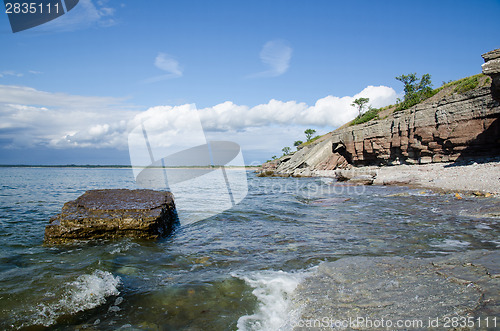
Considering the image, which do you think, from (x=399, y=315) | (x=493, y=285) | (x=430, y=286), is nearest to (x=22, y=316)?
(x=399, y=315)

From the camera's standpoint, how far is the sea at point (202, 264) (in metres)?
3.20

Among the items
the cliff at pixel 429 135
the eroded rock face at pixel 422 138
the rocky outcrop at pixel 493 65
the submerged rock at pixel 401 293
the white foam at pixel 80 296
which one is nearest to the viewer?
the submerged rock at pixel 401 293

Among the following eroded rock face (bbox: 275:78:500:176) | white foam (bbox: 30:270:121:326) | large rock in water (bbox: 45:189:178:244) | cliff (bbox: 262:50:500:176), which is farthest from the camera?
eroded rock face (bbox: 275:78:500:176)

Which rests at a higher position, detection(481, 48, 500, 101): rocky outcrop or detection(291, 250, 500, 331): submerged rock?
detection(481, 48, 500, 101): rocky outcrop

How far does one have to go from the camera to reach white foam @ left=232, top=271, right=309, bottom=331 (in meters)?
3.01

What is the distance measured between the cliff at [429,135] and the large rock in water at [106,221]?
20722mm

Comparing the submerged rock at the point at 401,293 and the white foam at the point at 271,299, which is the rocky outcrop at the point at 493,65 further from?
the white foam at the point at 271,299

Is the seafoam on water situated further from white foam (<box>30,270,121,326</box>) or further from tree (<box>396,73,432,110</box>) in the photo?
tree (<box>396,73,432,110</box>)

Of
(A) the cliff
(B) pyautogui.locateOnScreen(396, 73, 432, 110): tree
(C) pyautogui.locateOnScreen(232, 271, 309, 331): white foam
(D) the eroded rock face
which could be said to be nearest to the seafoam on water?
(C) pyautogui.locateOnScreen(232, 271, 309, 331): white foam

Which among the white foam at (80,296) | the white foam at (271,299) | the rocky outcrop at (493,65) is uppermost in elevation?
the rocky outcrop at (493,65)

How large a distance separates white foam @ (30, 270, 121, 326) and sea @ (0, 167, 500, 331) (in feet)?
0.04

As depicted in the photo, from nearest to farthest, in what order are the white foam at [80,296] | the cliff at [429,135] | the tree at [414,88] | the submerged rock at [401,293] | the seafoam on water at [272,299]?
the submerged rock at [401,293] → the seafoam on water at [272,299] → the white foam at [80,296] → the cliff at [429,135] → the tree at [414,88]

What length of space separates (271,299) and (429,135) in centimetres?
3224

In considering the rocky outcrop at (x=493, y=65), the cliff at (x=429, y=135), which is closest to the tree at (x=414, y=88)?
the cliff at (x=429, y=135)
